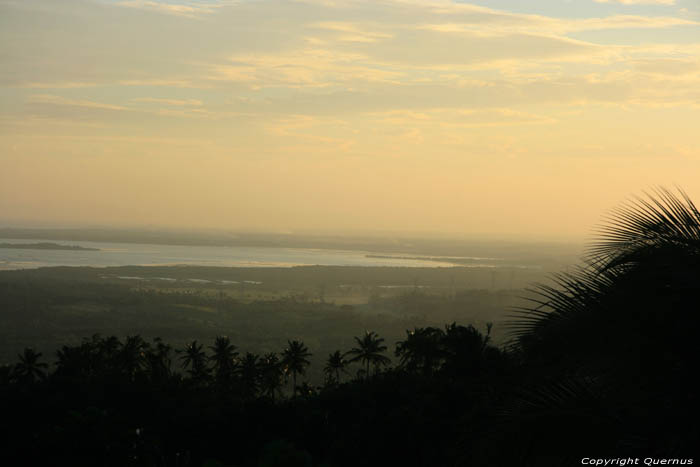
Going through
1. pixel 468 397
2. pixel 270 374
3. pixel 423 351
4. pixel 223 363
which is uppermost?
pixel 468 397

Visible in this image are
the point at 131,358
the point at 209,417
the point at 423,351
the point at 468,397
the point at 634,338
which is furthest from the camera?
the point at 131,358

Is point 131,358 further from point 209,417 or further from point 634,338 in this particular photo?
point 634,338

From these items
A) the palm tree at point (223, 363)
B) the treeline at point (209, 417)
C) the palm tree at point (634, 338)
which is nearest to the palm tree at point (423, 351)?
the treeline at point (209, 417)

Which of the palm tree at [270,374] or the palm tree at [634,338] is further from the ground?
the palm tree at [634,338]

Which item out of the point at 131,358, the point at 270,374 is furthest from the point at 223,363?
the point at 131,358

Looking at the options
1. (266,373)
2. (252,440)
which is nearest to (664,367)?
(252,440)

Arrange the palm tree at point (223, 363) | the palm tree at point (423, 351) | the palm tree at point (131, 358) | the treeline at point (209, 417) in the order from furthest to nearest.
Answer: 1. the palm tree at point (223, 363)
2. the palm tree at point (131, 358)
3. the palm tree at point (423, 351)
4. the treeline at point (209, 417)

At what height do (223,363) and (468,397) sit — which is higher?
(468,397)

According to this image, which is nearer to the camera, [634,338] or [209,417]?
[634,338]

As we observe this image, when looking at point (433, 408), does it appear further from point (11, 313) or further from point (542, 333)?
point (11, 313)

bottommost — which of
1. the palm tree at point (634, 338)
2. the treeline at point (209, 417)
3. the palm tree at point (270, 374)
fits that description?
the palm tree at point (270, 374)

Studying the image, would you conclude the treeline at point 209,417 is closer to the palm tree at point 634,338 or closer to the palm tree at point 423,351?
the palm tree at point 423,351
